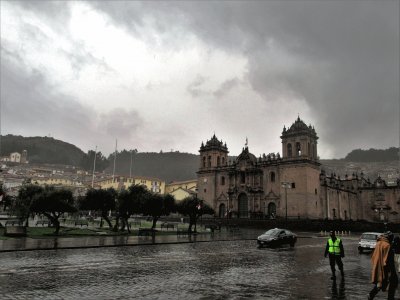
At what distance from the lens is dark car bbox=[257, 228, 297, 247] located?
2371 centimetres

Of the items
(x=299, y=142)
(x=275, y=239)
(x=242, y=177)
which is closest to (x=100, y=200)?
(x=275, y=239)

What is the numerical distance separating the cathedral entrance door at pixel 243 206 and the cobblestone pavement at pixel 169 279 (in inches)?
1906

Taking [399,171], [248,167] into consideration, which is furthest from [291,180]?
[399,171]

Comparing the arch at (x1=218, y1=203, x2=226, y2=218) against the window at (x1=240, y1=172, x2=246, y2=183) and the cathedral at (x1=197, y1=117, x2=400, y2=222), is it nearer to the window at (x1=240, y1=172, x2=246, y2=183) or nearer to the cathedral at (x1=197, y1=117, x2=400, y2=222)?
the cathedral at (x1=197, y1=117, x2=400, y2=222)

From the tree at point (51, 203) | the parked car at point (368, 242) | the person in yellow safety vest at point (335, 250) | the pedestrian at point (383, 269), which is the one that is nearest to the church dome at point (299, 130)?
the parked car at point (368, 242)

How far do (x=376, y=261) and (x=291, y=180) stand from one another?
51.8 metres

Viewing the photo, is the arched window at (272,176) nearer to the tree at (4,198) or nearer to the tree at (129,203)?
the tree at (129,203)

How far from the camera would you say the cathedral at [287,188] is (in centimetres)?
5797

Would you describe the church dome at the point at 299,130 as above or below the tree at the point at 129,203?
above

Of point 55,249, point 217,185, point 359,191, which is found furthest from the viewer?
point 359,191

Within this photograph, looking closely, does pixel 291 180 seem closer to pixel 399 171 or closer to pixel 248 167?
pixel 248 167

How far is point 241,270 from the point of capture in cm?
1297

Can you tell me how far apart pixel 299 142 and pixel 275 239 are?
1510 inches

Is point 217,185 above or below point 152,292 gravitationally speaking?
above
